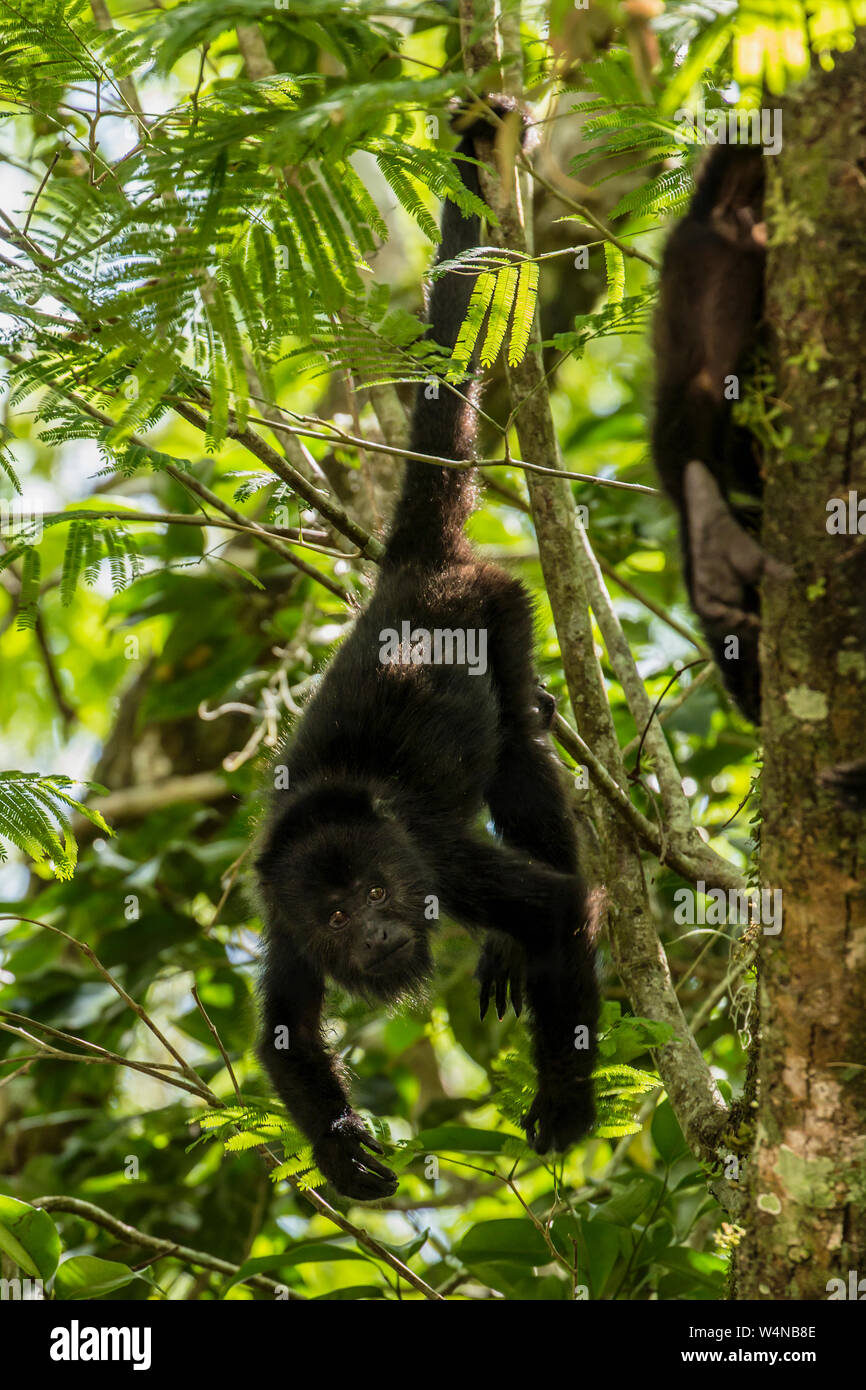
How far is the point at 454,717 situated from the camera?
499 cm

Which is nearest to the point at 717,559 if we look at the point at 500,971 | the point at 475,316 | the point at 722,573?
the point at 722,573

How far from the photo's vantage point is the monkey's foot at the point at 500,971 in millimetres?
5207

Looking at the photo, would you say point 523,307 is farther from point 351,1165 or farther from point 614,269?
point 351,1165

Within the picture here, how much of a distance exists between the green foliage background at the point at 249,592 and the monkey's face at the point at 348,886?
1.62ft

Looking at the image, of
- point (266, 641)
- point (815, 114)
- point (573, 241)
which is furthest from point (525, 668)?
point (573, 241)

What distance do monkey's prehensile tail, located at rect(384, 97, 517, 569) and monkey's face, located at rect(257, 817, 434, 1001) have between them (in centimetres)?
113

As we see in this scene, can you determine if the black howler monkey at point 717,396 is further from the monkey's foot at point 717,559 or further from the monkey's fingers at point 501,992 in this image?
the monkey's fingers at point 501,992

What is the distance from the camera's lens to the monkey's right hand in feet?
14.0

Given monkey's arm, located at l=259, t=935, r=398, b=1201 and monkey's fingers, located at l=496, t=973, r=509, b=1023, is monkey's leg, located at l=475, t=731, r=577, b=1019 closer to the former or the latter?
monkey's fingers, located at l=496, t=973, r=509, b=1023

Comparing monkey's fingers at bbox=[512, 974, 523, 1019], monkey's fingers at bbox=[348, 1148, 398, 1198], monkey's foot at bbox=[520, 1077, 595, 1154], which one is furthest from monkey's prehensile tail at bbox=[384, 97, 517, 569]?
monkey's fingers at bbox=[348, 1148, 398, 1198]

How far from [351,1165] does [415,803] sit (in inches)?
55.8

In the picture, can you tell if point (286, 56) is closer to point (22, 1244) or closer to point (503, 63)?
point (503, 63)

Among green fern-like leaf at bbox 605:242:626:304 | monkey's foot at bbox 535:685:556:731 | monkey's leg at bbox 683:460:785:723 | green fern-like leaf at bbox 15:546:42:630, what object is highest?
green fern-like leaf at bbox 605:242:626:304

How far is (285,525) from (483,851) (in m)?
1.59
